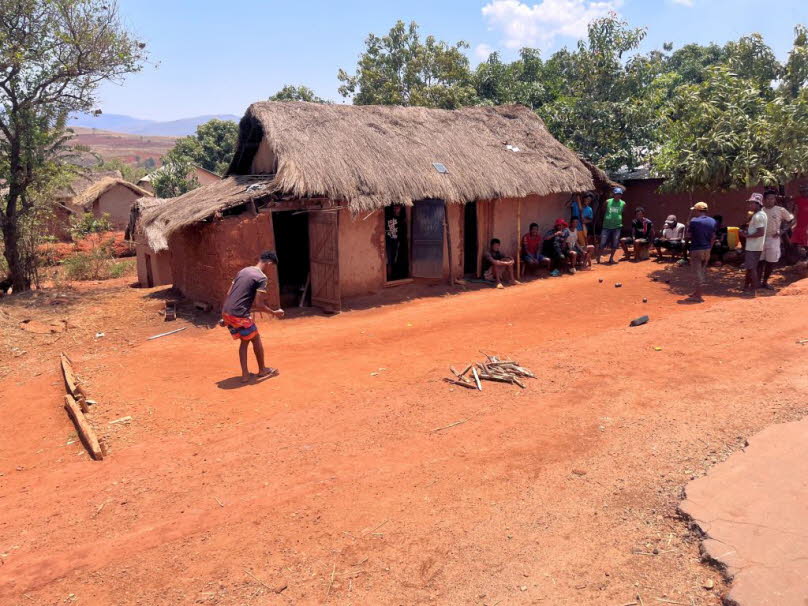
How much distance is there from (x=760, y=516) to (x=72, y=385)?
7.20 metres

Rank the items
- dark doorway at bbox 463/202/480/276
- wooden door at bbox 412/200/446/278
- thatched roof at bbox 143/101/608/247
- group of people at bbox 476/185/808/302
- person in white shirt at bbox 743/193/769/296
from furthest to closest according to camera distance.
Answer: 1. dark doorway at bbox 463/202/480/276
2. wooden door at bbox 412/200/446/278
3. thatched roof at bbox 143/101/608/247
4. group of people at bbox 476/185/808/302
5. person in white shirt at bbox 743/193/769/296

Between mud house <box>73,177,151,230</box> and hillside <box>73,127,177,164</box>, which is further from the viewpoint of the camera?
hillside <box>73,127,177,164</box>

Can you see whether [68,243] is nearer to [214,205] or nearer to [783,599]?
[214,205]

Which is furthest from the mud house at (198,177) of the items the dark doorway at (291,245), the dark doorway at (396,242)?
the dark doorway at (396,242)

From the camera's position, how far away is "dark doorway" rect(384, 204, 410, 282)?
12398 millimetres

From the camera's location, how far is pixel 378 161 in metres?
11.4

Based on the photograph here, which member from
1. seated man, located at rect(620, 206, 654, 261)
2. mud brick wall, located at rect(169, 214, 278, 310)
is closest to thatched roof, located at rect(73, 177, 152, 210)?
mud brick wall, located at rect(169, 214, 278, 310)

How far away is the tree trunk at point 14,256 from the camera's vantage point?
1249 centimetres

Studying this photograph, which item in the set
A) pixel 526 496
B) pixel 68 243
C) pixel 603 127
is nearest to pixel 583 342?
pixel 526 496

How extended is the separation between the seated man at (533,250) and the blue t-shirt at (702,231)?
3791 mm

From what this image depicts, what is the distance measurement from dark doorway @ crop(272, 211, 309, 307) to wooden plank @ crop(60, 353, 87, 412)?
5.61 meters

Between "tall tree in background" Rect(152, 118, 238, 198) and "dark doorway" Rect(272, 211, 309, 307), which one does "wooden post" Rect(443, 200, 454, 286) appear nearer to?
"dark doorway" Rect(272, 211, 309, 307)

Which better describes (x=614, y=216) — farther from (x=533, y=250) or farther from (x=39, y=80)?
(x=39, y=80)

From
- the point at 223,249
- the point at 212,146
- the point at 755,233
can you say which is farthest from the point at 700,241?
the point at 212,146
